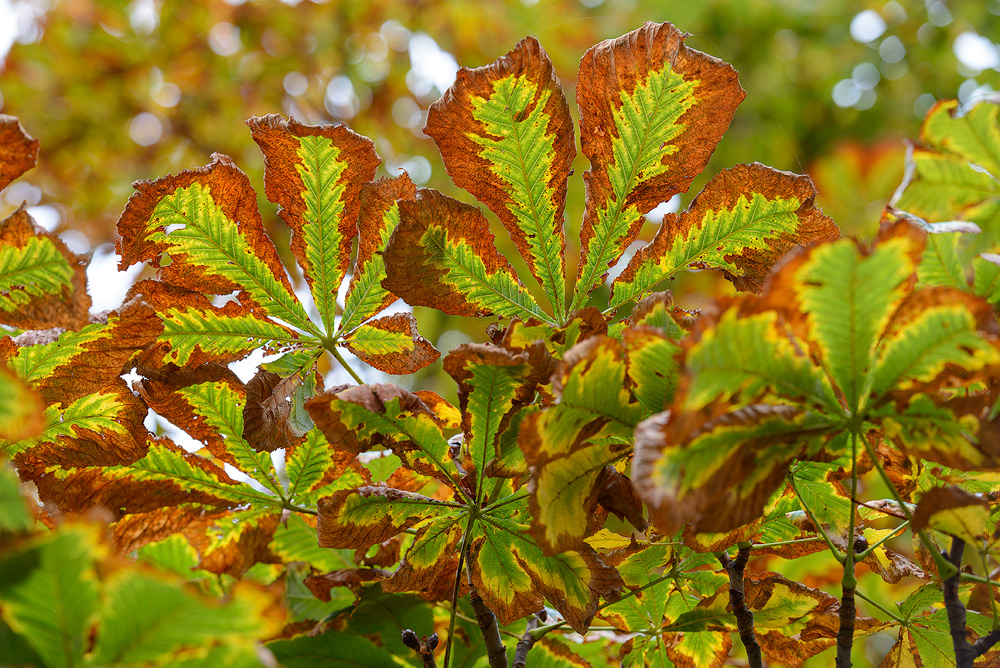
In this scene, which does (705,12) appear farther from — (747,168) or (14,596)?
(14,596)

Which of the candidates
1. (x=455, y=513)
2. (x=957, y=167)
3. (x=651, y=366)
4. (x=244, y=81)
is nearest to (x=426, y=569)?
(x=455, y=513)

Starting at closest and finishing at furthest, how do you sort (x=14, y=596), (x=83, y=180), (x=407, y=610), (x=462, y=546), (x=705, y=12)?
(x=14, y=596)
(x=462, y=546)
(x=407, y=610)
(x=83, y=180)
(x=705, y=12)

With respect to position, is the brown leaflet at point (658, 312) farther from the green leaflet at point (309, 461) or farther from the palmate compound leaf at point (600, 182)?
the green leaflet at point (309, 461)

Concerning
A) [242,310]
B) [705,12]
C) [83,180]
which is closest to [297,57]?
[83,180]

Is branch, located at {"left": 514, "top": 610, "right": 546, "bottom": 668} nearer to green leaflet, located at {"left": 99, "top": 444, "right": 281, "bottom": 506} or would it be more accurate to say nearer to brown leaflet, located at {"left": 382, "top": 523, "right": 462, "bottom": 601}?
brown leaflet, located at {"left": 382, "top": 523, "right": 462, "bottom": 601}

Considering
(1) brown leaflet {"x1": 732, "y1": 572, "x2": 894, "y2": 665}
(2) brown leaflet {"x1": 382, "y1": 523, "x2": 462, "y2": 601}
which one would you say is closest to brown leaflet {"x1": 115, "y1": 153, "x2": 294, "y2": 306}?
(2) brown leaflet {"x1": 382, "y1": 523, "x2": 462, "y2": 601}

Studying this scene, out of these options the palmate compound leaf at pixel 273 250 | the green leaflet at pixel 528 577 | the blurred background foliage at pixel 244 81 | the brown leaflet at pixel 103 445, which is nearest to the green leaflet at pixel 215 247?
the palmate compound leaf at pixel 273 250

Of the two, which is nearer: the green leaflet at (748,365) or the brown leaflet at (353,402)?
the green leaflet at (748,365)
